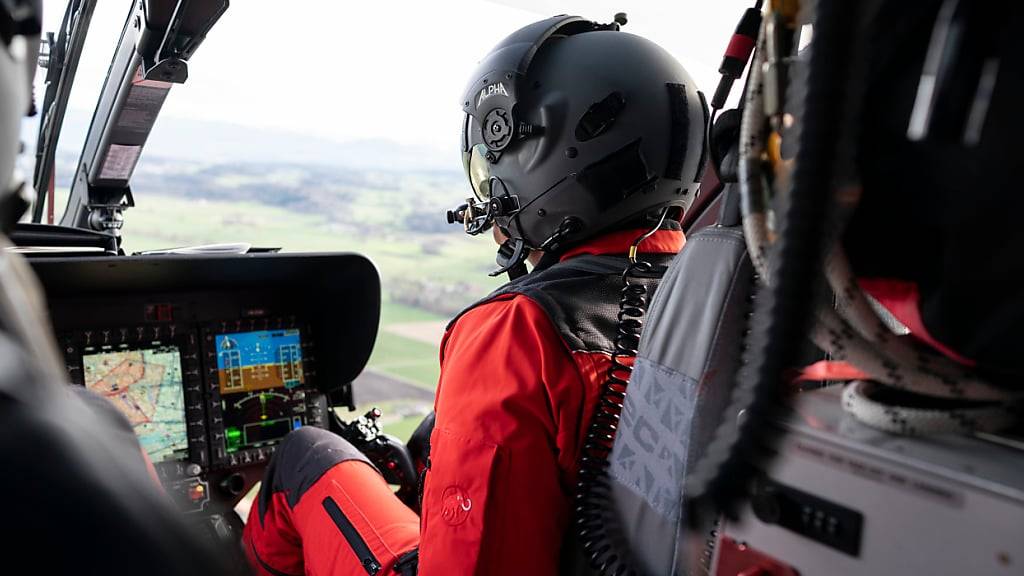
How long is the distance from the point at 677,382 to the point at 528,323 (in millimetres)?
401

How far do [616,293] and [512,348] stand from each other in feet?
0.82

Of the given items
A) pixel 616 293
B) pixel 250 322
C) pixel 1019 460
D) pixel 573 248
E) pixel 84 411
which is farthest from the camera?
pixel 250 322

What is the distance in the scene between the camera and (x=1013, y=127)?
457mm

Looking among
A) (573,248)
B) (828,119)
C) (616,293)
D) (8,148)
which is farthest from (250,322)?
(828,119)

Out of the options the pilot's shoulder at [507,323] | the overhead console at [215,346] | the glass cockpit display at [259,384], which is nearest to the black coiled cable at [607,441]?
the pilot's shoulder at [507,323]

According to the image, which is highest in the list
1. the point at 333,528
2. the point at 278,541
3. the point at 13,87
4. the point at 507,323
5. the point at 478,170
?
the point at 13,87

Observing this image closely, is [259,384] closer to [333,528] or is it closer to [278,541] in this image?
[278,541]

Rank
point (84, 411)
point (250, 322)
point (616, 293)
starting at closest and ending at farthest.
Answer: point (84, 411)
point (616, 293)
point (250, 322)

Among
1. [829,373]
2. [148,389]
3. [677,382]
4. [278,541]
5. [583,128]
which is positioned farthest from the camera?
[148,389]

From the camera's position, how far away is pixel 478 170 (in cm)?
172

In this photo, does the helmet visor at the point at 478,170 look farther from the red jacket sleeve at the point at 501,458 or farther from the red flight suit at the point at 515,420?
the red jacket sleeve at the point at 501,458

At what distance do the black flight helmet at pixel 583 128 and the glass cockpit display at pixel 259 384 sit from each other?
1181mm

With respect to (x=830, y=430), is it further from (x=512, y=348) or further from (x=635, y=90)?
(x=635, y=90)

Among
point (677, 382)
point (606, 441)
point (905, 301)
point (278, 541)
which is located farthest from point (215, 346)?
point (905, 301)
